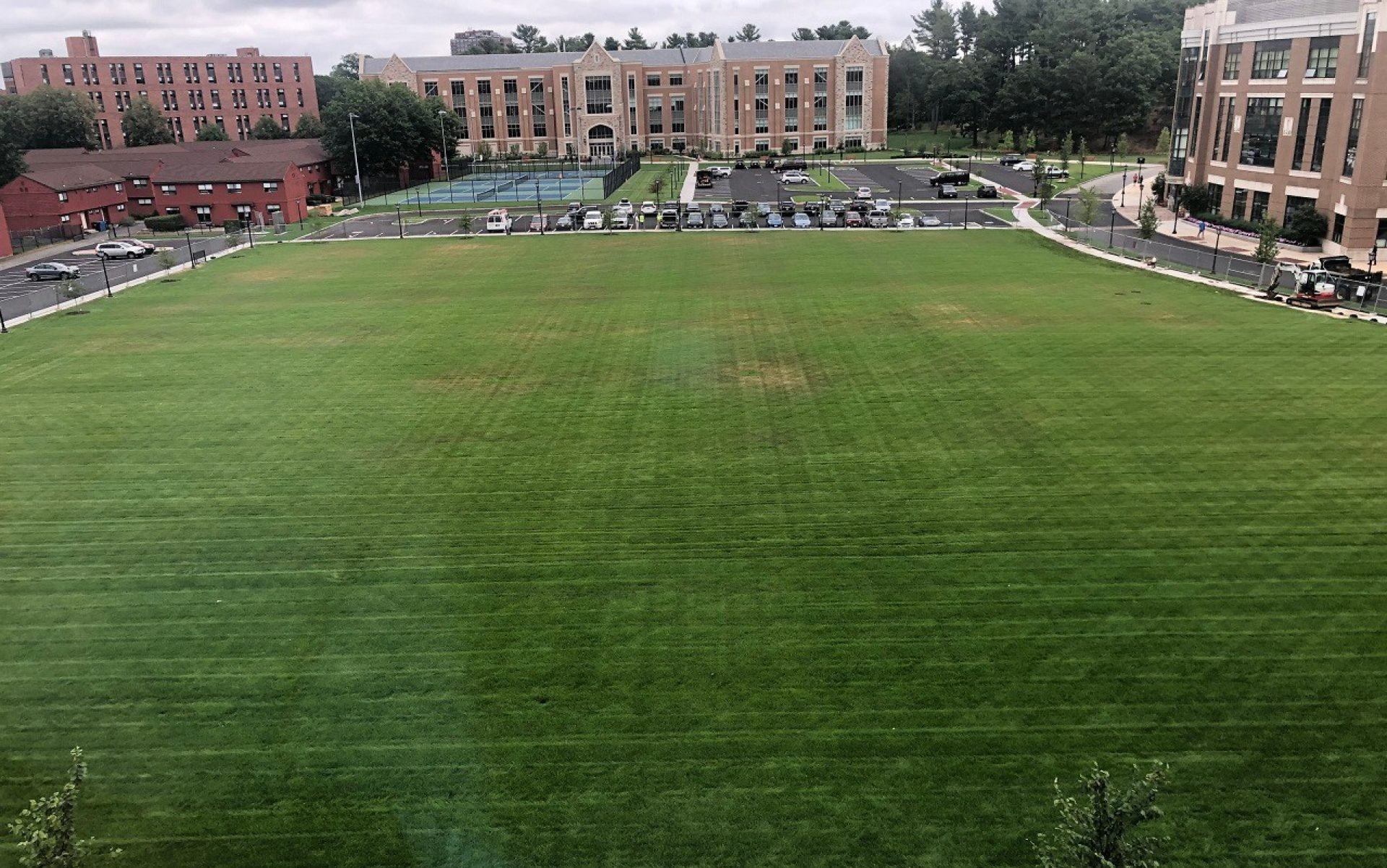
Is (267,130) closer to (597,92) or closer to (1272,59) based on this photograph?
(597,92)

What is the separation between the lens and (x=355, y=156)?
92000mm

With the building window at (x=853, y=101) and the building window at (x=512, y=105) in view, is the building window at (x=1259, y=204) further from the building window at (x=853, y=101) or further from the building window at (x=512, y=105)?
the building window at (x=512, y=105)

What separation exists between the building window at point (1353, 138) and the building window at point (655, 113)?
326 ft

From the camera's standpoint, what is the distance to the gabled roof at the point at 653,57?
12706 centimetres

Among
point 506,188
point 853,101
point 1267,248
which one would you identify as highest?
point 853,101

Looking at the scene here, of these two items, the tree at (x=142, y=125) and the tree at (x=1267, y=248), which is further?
the tree at (x=142, y=125)

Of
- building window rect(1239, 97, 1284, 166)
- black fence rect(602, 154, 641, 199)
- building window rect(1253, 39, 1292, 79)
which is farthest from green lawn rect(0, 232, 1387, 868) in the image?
black fence rect(602, 154, 641, 199)

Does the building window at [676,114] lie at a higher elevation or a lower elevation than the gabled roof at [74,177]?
higher

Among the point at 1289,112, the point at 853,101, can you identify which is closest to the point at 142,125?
the point at 853,101

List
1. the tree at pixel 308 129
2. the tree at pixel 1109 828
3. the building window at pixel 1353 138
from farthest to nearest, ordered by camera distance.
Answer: the tree at pixel 308 129 → the building window at pixel 1353 138 → the tree at pixel 1109 828

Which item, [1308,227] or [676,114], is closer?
[1308,227]

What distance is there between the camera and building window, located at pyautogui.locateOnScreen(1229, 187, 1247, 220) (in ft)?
205

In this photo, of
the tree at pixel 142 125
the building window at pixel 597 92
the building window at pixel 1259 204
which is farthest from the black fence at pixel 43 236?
the building window at pixel 1259 204

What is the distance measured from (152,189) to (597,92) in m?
66.4
